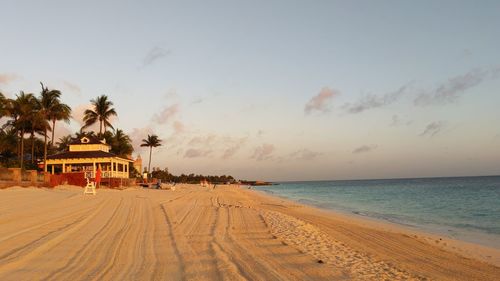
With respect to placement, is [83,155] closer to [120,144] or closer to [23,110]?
[23,110]

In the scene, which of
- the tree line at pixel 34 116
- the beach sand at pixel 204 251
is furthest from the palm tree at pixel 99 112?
the beach sand at pixel 204 251

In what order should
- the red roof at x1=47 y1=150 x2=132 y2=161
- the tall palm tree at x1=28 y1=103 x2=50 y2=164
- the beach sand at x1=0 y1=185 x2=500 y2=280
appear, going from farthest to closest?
the tall palm tree at x1=28 y1=103 x2=50 y2=164
the red roof at x1=47 y1=150 x2=132 y2=161
the beach sand at x1=0 y1=185 x2=500 y2=280

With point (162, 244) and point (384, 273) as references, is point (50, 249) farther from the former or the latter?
point (384, 273)

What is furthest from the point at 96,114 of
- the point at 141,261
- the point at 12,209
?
the point at 141,261

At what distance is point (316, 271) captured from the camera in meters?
7.16

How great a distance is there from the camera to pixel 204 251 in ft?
27.7

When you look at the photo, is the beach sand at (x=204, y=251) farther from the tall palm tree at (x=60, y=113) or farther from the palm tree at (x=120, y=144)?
the palm tree at (x=120, y=144)

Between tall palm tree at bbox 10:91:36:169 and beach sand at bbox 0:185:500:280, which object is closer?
beach sand at bbox 0:185:500:280

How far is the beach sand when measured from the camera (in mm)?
6832

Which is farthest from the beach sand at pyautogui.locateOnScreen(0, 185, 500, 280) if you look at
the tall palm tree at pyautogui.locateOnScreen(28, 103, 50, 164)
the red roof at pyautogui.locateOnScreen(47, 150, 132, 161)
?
the tall palm tree at pyautogui.locateOnScreen(28, 103, 50, 164)

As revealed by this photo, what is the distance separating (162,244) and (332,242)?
468 centimetres

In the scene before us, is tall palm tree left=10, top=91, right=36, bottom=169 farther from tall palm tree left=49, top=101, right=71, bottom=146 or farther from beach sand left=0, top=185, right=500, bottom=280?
beach sand left=0, top=185, right=500, bottom=280

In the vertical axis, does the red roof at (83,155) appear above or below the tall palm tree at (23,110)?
below

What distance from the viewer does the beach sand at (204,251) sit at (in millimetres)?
6832
